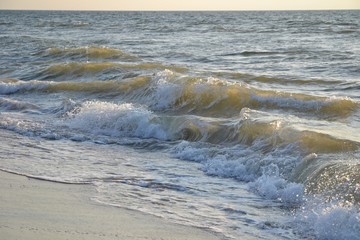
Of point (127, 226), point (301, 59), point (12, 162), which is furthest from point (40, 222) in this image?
point (301, 59)

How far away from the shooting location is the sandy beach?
5.06m

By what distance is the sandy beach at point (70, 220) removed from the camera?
5.06 meters

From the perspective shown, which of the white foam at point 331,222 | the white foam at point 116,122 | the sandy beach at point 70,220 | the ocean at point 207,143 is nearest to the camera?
the sandy beach at point 70,220

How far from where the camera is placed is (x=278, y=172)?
746 centimetres

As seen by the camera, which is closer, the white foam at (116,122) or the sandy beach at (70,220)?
the sandy beach at (70,220)

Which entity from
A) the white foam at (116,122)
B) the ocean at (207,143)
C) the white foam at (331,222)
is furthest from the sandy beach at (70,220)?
the white foam at (116,122)

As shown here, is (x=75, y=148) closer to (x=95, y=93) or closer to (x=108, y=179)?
(x=108, y=179)

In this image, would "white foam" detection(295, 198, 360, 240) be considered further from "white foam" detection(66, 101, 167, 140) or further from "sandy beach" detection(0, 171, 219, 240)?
"white foam" detection(66, 101, 167, 140)

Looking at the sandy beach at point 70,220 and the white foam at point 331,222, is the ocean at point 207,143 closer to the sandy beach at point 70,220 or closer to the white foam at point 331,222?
the white foam at point 331,222

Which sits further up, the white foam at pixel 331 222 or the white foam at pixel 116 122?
the white foam at pixel 331 222

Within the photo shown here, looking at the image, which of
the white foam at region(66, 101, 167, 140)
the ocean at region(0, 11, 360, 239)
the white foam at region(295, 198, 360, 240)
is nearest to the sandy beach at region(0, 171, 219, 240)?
the ocean at region(0, 11, 360, 239)

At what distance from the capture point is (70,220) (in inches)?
213

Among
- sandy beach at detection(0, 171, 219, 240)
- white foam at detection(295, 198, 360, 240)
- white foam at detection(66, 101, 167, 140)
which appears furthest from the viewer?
white foam at detection(66, 101, 167, 140)

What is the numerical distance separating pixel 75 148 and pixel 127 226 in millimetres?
4005
